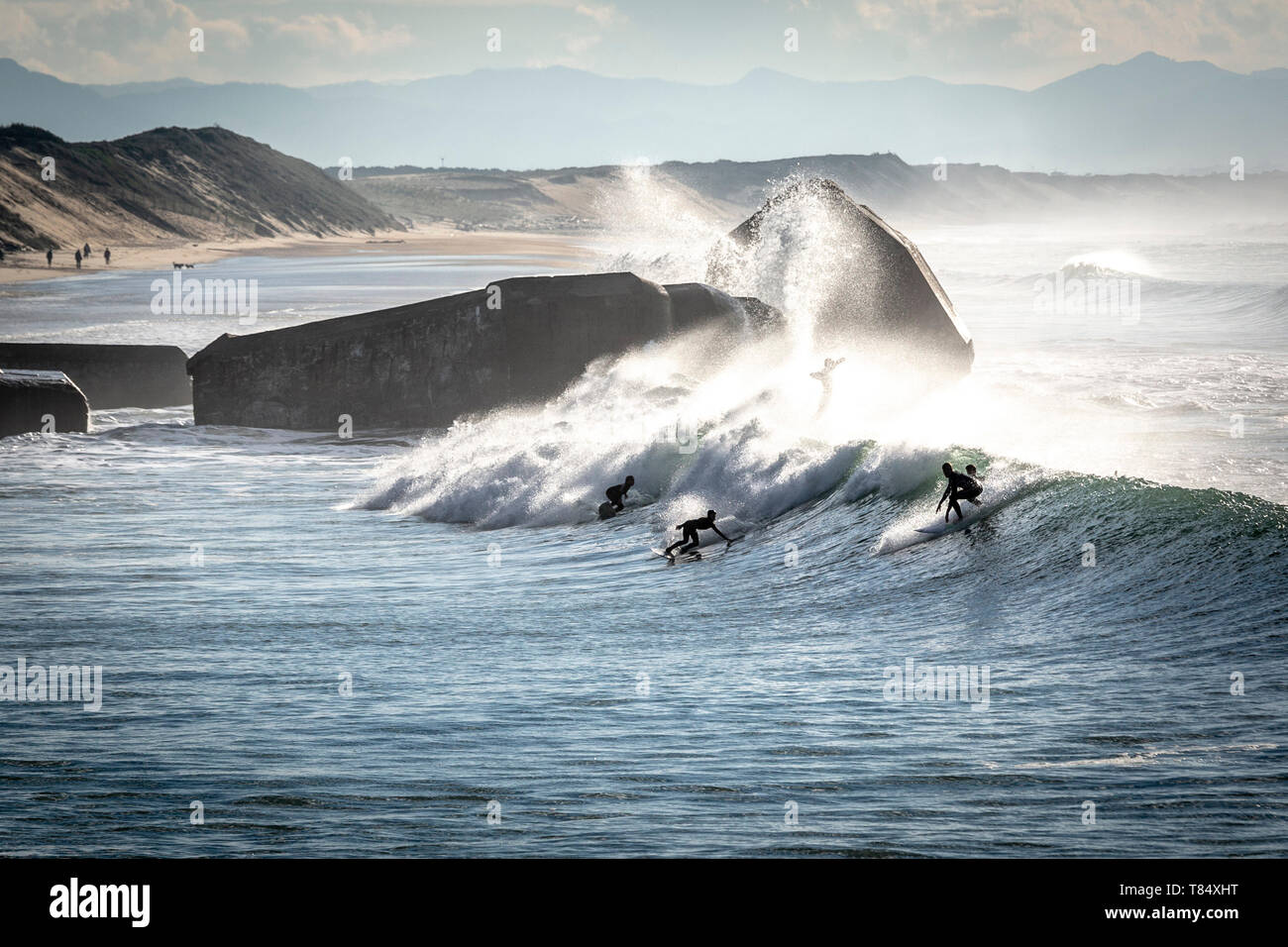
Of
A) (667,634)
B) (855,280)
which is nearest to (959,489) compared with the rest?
(667,634)

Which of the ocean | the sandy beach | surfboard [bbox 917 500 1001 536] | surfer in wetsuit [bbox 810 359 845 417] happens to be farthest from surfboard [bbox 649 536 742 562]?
the sandy beach

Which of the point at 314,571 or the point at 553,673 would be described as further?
the point at 314,571

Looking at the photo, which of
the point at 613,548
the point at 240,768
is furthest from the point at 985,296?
the point at 240,768

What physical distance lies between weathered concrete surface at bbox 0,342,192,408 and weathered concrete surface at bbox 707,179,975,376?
519 inches

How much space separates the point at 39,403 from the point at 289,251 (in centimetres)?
7212

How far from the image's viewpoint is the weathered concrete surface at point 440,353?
22.9 meters

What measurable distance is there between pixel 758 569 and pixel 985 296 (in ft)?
161

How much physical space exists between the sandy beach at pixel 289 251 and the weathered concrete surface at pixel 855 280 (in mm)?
43250

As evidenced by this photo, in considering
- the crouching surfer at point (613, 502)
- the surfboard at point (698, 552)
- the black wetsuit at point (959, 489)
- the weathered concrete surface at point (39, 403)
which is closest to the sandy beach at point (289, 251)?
the weathered concrete surface at point (39, 403)

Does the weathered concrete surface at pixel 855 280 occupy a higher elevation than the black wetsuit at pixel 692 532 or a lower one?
higher

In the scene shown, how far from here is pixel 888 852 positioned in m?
5.81

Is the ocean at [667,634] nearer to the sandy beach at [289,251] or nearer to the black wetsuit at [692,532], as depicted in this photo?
the black wetsuit at [692,532]

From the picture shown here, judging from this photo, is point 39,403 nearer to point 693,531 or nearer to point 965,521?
point 693,531

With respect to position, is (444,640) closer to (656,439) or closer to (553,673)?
(553,673)
